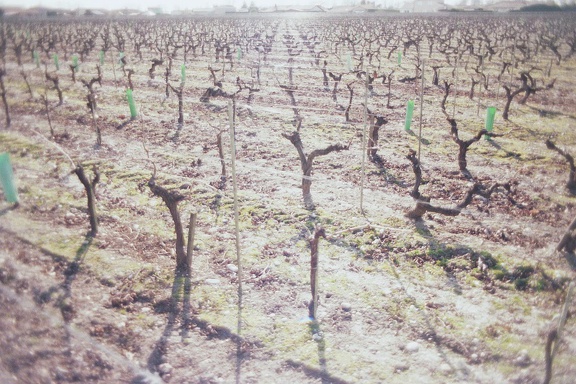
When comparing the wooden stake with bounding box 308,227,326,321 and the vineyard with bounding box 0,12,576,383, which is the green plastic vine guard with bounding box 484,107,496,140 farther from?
the wooden stake with bounding box 308,227,326,321

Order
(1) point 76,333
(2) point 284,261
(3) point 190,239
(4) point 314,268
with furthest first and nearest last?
(2) point 284,261
(3) point 190,239
(4) point 314,268
(1) point 76,333

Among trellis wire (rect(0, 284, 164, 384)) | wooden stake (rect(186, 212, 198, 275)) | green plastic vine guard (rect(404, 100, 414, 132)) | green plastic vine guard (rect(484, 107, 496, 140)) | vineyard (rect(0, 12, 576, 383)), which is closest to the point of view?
trellis wire (rect(0, 284, 164, 384))

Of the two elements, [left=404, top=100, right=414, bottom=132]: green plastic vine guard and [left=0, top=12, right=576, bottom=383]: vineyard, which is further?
[left=404, top=100, right=414, bottom=132]: green plastic vine guard

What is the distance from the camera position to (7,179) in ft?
21.0

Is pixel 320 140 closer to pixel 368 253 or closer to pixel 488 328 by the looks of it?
pixel 368 253

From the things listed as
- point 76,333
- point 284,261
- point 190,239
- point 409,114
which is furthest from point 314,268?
point 409,114

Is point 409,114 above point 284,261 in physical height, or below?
above

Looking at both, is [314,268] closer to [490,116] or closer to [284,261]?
[284,261]

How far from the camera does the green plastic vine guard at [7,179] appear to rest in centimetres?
620

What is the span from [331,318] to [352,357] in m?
0.63

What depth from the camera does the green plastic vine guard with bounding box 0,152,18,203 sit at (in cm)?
620

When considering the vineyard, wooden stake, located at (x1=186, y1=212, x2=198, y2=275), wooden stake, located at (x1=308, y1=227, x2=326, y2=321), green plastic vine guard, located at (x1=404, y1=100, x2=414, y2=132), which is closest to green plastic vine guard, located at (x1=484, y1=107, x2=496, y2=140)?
the vineyard

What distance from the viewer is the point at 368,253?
19.8 feet

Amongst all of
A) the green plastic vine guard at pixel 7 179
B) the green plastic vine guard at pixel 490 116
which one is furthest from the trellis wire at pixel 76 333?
the green plastic vine guard at pixel 490 116
